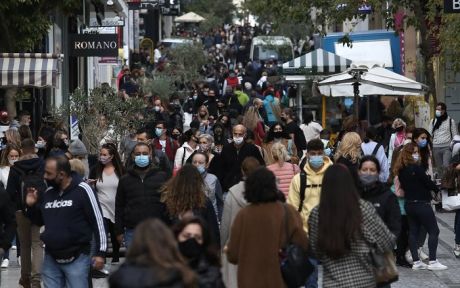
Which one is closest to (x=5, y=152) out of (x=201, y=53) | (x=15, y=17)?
(x=15, y=17)

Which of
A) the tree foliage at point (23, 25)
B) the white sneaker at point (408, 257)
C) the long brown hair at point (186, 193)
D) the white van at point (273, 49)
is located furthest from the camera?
the white van at point (273, 49)

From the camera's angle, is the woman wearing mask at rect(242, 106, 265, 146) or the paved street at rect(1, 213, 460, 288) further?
the woman wearing mask at rect(242, 106, 265, 146)

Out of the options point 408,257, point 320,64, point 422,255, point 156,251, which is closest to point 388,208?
point 156,251

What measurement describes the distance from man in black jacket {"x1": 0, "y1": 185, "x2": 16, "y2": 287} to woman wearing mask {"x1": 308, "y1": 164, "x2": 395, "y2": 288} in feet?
9.15

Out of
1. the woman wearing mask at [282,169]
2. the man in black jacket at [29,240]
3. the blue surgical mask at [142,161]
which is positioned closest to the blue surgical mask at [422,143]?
the woman wearing mask at [282,169]

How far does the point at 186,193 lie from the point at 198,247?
2.98 metres

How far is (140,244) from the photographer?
6.47 m

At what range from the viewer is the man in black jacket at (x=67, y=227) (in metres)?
10.4

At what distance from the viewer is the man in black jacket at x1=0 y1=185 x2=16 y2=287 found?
10.4 m

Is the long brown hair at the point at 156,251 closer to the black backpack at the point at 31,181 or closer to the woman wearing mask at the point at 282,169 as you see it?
the black backpack at the point at 31,181

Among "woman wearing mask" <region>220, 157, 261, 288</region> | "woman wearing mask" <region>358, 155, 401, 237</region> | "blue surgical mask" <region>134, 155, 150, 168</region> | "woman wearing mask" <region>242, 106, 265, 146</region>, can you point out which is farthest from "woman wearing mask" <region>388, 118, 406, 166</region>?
"woman wearing mask" <region>358, 155, 401, 237</region>

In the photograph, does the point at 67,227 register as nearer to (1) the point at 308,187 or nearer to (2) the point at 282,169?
(1) the point at 308,187

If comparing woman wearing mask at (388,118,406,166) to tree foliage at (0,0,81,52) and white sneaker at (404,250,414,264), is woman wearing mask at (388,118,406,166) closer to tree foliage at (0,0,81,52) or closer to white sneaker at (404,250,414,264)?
white sneaker at (404,250,414,264)

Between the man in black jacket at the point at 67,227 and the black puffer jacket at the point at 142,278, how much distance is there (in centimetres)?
396
